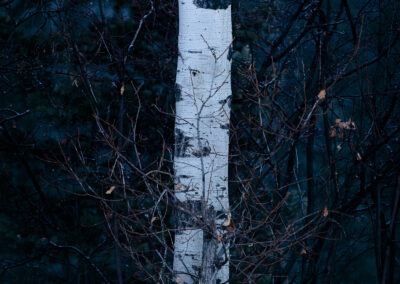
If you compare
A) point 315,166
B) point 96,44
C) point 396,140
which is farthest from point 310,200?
point 96,44

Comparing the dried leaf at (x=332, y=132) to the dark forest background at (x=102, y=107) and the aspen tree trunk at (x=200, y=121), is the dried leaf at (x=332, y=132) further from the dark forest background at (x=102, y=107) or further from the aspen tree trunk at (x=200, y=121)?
the aspen tree trunk at (x=200, y=121)

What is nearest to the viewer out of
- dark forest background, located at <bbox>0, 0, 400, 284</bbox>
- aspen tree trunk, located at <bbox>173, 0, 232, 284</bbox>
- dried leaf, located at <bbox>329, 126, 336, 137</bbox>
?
aspen tree trunk, located at <bbox>173, 0, 232, 284</bbox>

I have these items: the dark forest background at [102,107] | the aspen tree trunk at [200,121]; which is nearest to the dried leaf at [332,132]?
the dark forest background at [102,107]

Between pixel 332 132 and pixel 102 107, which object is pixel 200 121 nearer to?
pixel 332 132

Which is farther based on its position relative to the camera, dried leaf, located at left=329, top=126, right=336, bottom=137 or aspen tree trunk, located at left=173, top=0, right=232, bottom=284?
dried leaf, located at left=329, top=126, right=336, bottom=137

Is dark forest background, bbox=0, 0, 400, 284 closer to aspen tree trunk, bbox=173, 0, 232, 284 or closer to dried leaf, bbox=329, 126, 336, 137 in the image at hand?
dried leaf, bbox=329, 126, 336, 137

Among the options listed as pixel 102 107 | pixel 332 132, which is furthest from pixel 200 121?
pixel 102 107

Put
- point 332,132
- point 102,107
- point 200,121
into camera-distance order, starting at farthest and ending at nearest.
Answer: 1. point 102,107
2. point 332,132
3. point 200,121

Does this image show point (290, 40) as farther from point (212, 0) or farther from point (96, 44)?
point (212, 0)

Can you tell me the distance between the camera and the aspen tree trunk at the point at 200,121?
2887mm

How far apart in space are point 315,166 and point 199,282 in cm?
471

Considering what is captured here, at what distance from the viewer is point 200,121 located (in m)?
2.93

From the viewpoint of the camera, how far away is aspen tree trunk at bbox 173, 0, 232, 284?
2.89 metres

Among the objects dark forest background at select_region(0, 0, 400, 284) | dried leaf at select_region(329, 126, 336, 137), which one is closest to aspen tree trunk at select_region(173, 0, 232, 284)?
dried leaf at select_region(329, 126, 336, 137)
